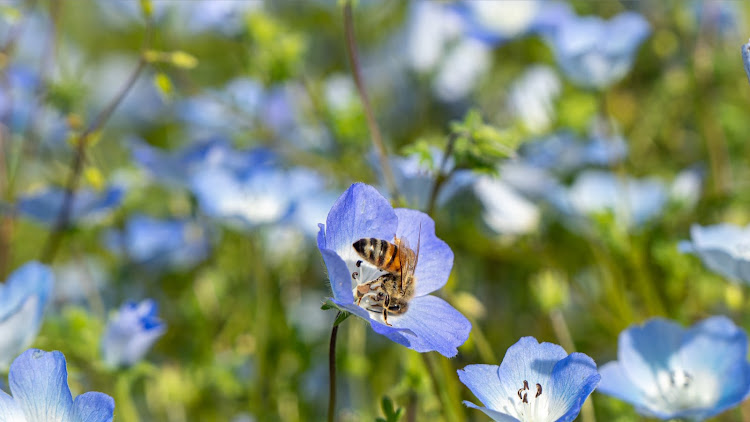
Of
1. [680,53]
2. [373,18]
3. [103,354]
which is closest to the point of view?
[103,354]

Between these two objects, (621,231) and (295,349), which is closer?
(295,349)

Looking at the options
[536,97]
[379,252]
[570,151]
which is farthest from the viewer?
[536,97]

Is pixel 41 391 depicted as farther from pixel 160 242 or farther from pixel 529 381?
pixel 160 242

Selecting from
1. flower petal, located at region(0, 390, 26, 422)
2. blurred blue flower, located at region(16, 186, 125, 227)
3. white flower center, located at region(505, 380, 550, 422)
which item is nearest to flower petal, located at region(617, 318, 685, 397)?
white flower center, located at region(505, 380, 550, 422)

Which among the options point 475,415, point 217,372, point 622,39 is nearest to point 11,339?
point 217,372

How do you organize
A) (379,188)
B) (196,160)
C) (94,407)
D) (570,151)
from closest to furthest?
(94,407), (379,188), (196,160), (570,151)

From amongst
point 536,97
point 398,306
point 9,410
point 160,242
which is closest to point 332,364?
point 398,306

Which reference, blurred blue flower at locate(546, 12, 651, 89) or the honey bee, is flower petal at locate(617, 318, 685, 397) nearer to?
the honey bee

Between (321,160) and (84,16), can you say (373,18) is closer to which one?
(321,160)
